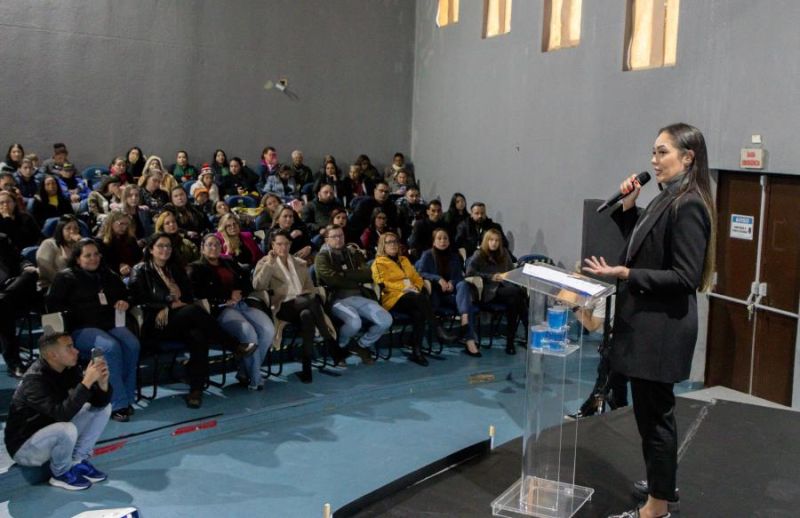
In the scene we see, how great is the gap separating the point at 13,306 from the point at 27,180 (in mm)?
2903

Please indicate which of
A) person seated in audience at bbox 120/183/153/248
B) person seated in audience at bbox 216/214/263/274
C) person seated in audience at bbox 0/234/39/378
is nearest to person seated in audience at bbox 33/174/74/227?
person seated in audience at bbox 120/183/153/248

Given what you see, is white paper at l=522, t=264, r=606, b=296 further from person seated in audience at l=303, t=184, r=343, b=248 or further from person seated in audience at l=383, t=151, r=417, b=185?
person seated in audience at l=383, t=151, r=417, b=185

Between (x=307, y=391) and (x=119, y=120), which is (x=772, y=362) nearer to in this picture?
(x=307, y=391)

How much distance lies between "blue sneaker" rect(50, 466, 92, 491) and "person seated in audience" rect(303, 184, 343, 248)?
4096 mm

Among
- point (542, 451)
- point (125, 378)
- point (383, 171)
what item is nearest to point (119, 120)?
point (383, 171)

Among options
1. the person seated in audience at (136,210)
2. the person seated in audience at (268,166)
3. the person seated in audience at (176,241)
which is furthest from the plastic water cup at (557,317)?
the person seated in audience at (268,166)

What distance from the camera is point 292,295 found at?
19.6ft

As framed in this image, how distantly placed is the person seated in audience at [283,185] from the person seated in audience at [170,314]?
431 centimetres

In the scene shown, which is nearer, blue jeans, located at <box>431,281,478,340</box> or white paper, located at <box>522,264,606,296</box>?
white paper, located at <box>522,264,606,296</box>

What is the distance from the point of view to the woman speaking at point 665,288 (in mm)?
2453

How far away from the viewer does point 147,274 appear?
209 inches

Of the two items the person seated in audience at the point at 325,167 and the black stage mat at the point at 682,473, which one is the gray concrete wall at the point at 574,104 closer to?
the person seated in audience at the point at 325,167

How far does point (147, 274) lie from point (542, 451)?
3320mm

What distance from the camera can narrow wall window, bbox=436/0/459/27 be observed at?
404 inches
